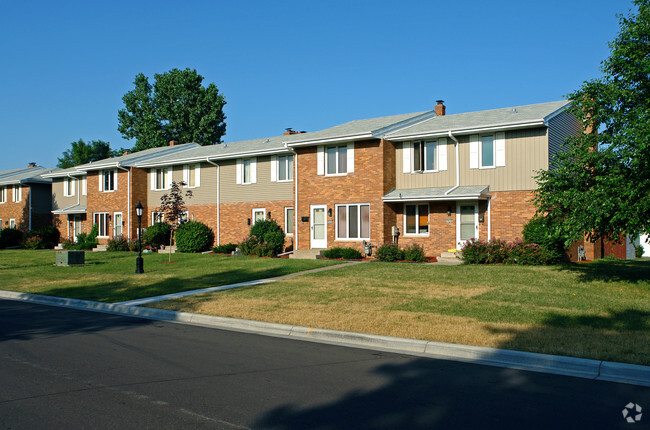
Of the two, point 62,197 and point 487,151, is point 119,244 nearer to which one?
point 62,197

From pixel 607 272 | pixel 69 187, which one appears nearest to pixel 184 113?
pixel 69 187

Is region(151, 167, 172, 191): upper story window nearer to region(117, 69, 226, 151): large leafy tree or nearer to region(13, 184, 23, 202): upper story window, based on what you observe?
region(13, 184, 23, 202): upper story window

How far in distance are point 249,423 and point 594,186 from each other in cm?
1149

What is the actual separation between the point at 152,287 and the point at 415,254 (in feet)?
35.2

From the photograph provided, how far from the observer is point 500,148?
22344mm

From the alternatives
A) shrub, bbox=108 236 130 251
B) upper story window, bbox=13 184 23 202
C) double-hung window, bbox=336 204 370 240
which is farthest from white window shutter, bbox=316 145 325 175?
upper story window, bbox=13 184 23 202

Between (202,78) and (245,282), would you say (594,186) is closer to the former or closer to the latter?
(245,282)

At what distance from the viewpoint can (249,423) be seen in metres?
5.40

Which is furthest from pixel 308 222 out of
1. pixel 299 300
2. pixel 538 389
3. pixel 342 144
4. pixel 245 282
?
pixel 538 389

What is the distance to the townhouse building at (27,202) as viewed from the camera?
44531mm

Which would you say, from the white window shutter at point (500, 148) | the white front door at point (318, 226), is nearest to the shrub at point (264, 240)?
the white front door at point (318, 226)

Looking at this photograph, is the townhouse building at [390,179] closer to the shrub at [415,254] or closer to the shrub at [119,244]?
the shrub at [415,254]

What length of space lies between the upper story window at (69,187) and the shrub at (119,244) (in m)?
10.8

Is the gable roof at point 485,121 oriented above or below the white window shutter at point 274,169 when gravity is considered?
above
